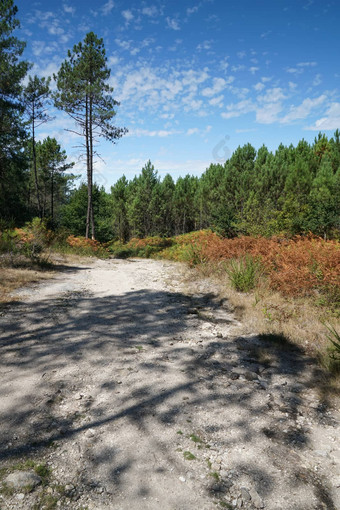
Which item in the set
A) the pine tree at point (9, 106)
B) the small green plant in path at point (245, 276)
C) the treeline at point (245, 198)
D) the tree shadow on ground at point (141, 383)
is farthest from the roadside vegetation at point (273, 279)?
the pine tree at point (9, 106)

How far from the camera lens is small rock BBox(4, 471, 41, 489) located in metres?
1.60

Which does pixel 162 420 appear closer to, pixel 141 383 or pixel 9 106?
pixel 141 383

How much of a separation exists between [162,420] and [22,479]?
101cm

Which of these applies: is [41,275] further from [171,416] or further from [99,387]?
[171,416]

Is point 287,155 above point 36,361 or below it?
above

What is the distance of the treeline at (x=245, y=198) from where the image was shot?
1488 cm

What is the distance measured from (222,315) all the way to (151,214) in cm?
3217

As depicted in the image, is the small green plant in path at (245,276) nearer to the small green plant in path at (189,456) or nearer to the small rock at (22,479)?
the small green plant in path at (189,456)

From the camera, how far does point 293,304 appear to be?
4.93 metres

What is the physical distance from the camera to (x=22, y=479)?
5.38 feet

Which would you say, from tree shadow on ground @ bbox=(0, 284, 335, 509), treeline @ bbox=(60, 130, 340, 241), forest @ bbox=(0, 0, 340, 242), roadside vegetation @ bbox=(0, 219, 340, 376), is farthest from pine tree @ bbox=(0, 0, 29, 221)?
tree shadow on ground @ bbox=(0, 284, 335, 509)

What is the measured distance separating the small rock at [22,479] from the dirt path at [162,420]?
0.12 ft

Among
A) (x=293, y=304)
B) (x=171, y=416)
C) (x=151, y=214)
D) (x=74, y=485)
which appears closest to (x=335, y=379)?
(x=171, y=416)

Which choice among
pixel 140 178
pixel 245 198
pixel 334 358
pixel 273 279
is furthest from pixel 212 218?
pixel 140 178
